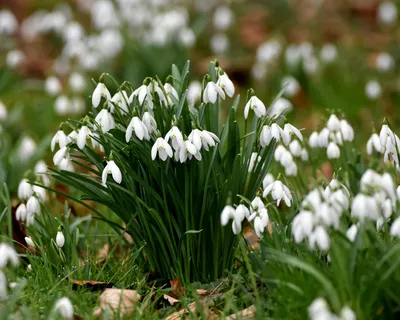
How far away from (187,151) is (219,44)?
174 inches

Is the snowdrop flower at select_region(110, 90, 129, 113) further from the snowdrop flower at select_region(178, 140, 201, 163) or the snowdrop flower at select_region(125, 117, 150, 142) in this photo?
the snowdrop flower at select_region(178, 140, 201, 163)

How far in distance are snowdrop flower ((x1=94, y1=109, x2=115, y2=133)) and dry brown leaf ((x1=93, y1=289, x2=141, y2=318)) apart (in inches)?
26.2

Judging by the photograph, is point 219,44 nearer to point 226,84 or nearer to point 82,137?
point 226,84

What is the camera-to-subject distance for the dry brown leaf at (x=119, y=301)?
263 centimetres

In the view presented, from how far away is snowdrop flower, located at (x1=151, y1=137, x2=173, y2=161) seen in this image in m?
A: 2.66

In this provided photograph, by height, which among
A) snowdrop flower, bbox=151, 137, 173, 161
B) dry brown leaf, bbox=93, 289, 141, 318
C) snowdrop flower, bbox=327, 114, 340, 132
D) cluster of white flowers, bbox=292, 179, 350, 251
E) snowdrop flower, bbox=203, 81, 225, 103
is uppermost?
snowdrop flower, bbox=203, 81, 225, 103

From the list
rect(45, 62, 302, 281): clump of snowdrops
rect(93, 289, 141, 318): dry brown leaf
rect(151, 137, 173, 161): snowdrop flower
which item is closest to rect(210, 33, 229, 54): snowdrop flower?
rect(45, 62, 302, 281): clump of snowdrops

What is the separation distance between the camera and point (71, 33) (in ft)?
20.6

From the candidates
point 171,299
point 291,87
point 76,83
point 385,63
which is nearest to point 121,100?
point 171,299

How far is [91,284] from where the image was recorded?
2932 mm

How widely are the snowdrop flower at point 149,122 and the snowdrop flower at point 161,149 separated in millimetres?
139

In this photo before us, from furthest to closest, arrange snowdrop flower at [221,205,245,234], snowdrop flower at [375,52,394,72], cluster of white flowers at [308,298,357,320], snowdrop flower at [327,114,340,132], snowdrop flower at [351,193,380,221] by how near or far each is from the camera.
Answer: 1. snowdrop flower at [375,52,394,72]
2. snowdrop flower at [327,114,340,132]
3. snowdrop flower at [221,205,245,234]
4. snowdrop flower at [351,193,380,221]
5. cluster of white flowers at [308,298,357,320]

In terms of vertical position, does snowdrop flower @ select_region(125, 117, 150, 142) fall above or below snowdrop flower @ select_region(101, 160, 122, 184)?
above

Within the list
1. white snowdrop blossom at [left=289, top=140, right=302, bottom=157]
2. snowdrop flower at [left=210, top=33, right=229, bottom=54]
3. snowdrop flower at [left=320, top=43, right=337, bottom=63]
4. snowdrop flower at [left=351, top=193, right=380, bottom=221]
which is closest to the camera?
snowdrop flower at [left=351, top=193, right=380, bottom=221]
